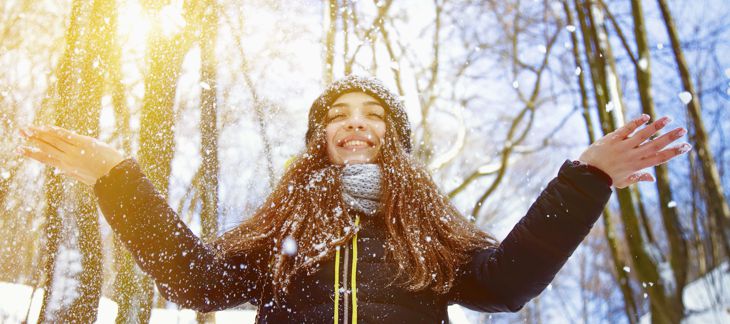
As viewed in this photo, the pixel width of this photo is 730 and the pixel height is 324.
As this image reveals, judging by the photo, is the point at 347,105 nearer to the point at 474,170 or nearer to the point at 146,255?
the point at 146,255

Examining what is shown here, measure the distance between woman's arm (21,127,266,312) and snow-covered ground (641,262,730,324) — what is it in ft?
13.7

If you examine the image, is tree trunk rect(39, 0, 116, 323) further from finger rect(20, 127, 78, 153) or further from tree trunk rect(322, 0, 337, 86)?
tree trunk rect(322, 0, 337, 86)

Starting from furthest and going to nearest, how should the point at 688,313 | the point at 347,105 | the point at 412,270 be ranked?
the point at 688,313 → the point at 347,105 → the point at 412,270

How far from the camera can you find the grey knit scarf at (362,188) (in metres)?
1.62

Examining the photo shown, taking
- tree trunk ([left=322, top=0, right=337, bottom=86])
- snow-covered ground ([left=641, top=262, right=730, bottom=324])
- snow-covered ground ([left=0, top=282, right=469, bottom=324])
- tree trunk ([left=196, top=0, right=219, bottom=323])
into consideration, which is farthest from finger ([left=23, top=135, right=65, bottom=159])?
snow-covered ground ([left=641, top=262, right=730, bottom=324])

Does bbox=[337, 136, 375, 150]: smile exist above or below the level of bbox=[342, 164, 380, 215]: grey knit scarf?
above

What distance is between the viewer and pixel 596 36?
4.96 metres

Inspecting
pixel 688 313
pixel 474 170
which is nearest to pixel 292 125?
pixel 474 170

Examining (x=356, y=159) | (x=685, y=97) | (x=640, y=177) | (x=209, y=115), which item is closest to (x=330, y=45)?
(x=209, y=115)

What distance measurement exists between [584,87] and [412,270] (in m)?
4.83

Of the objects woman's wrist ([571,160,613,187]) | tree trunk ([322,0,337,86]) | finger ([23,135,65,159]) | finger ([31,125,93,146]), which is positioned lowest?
woman's wrist ([571,160,613,187])

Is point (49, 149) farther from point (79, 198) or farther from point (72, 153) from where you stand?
point (79, 198)

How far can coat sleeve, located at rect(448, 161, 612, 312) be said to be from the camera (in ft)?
4.29

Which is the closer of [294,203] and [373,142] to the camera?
[294,203]
